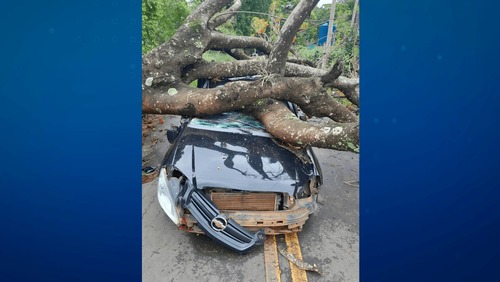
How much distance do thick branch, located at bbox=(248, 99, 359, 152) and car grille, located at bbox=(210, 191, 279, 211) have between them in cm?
71

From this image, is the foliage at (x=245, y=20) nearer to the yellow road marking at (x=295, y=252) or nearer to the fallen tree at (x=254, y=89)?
the fallen tree at (x=254, y=89)

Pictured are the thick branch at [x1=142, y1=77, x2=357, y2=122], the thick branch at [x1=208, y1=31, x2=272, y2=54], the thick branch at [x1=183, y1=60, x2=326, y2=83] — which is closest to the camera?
the thick branch at [x1=142, y1=77, x2=357, y2=122]

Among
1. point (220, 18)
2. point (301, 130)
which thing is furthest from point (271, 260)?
point (220, 18)

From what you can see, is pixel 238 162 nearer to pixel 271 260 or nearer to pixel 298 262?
pixel 271 260

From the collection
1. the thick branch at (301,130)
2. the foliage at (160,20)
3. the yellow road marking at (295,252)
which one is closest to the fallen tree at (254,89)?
the thick branch at (301,130)

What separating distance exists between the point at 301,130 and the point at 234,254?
1504mm

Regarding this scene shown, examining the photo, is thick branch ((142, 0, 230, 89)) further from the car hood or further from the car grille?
the car grille

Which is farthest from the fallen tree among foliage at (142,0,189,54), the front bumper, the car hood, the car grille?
the front bumper

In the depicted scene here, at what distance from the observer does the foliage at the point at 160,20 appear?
436cm

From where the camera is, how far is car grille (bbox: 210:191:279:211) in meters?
3.08

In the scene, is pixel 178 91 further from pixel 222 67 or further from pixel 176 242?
pixel 176 242

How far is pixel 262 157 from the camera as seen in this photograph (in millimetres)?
3297

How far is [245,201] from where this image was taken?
10.2 feet

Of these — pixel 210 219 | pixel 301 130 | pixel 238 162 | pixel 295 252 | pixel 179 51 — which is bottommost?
pixel 295 252
